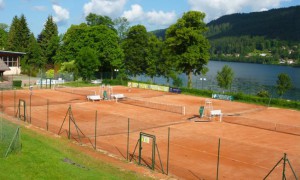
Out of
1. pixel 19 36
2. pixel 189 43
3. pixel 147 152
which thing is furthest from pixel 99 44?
pixel 147 152

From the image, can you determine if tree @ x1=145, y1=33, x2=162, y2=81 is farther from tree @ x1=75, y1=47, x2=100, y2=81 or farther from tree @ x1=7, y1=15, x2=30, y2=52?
tree @ x1=7, y1=15, x2=30, y2=52

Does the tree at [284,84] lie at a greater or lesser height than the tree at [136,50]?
lesser

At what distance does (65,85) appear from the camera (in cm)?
6906

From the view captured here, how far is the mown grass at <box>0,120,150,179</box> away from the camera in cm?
1680

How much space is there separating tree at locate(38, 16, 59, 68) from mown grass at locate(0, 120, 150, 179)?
261 ft

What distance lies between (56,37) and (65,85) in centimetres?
3512

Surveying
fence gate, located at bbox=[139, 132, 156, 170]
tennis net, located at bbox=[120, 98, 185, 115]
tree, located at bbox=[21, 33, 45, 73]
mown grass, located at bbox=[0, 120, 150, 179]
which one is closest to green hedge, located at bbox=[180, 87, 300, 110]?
tennis net, located at bbox=[120, 98, 185, 115]

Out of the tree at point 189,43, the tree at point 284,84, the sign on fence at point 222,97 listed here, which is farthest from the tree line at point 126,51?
the tree at point 284,84

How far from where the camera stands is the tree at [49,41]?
325 feet

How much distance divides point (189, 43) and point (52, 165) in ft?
175

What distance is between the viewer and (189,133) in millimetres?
30359

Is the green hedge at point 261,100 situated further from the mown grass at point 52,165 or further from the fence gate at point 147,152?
the mown grass at point 52,165

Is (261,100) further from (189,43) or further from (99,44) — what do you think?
(99,44)

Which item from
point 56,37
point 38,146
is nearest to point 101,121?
point 38,146
